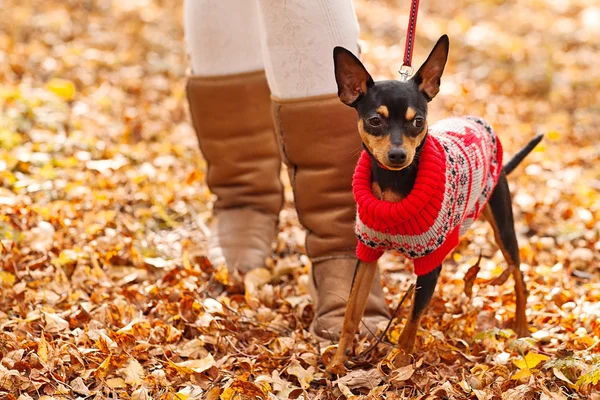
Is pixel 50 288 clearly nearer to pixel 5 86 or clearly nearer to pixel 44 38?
pixel 5 86

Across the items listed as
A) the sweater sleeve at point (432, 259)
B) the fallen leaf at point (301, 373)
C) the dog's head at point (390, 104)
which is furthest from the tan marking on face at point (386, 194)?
the fallen leaf at point (301, 373)

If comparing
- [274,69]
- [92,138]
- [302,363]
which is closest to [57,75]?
[92,138]

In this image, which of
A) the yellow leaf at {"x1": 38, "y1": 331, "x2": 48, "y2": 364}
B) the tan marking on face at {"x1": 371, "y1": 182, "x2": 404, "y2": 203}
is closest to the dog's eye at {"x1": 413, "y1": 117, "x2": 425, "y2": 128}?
the tan marking on face at {"x1": 371, "y1": 182, "x2": 404, "y2": 203}

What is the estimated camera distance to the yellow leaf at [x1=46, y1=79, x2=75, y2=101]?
461cm

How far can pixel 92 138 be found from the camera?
13.5ft

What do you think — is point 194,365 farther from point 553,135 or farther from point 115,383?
point 553,135

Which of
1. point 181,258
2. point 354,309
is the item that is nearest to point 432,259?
point 354,309

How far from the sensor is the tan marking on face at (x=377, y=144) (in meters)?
1.99

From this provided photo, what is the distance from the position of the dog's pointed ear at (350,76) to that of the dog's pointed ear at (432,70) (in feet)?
0.52

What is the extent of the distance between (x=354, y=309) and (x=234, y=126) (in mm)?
1109

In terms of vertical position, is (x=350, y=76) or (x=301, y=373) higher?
(x=350, y=76)

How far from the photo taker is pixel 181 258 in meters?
3.11

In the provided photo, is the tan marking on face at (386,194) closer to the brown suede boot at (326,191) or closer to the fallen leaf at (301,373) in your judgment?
the brown suede boot at (326,191)

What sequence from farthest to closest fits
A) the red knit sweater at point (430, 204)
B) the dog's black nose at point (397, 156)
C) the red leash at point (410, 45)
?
the red leash at point (410, 45) < the red knit sweater at point (430, 204) < the dog's black nose at point (397, 156)
